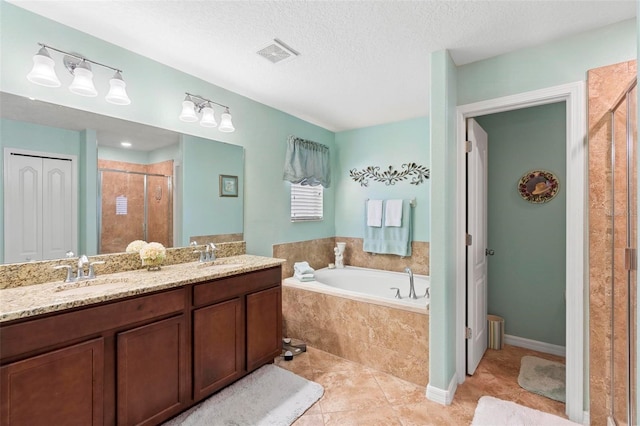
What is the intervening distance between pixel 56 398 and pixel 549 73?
3.40 m

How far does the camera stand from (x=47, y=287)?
1.63 m

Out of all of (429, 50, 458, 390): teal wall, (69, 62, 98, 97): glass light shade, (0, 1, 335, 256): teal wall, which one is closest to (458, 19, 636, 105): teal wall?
(429, 50, 458, 390): teal wall

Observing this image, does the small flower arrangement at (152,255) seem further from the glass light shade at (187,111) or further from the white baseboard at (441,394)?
the white baseboard at (441,394)

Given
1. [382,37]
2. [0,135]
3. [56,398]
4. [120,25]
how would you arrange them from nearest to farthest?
[56,398] → [0,135] → [120,25] → [382,37]

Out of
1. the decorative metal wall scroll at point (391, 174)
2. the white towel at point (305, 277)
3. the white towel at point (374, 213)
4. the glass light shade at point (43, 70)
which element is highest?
the glass light shade at point (43, 70)

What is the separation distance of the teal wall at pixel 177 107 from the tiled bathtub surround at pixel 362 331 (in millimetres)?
788

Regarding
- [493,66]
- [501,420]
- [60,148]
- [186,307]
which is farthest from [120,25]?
[501,420]

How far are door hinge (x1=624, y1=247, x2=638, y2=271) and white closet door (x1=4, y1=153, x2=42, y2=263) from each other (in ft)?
10.9

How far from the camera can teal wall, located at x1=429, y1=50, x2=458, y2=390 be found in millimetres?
2078

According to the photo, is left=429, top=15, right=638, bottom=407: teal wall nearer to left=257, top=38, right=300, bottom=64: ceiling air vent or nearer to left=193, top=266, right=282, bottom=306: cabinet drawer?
left=257, top=38, right=300, bottom=64: ceiling air vent

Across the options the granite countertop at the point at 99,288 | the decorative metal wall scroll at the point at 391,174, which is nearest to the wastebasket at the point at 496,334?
the decorative metal wall scroll at the point at 391,174

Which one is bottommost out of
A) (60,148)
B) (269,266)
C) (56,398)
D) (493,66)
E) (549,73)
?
(56,398)

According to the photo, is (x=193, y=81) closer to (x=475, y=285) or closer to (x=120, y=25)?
(x=120, y=25)

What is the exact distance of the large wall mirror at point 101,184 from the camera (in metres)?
1.67
